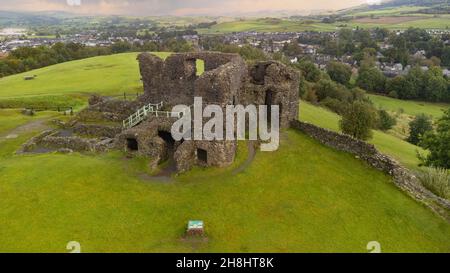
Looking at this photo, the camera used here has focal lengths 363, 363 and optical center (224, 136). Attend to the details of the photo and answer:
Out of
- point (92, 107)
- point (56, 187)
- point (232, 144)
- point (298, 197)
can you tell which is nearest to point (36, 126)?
point (92, 107)

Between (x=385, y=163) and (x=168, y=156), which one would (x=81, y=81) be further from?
(x=385, y=163)

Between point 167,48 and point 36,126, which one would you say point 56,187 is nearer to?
point 36,126

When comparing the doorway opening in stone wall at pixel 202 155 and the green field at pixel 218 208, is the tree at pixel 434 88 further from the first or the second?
the doorway opening in stone wall at pixel 202 155

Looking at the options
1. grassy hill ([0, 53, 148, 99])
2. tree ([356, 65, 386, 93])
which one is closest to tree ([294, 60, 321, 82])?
tree ([356, 65, 386, 93])

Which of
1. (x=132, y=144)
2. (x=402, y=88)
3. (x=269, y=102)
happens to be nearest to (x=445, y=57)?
(x=402, y=88)

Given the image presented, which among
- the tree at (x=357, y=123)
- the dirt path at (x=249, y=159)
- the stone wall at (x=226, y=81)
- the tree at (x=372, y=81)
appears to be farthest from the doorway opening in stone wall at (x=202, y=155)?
the tree at (x=372, y=81)

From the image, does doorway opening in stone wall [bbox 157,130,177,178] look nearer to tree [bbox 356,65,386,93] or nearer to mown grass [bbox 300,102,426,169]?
mown grass [bbox 300,102,426,169]
